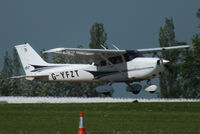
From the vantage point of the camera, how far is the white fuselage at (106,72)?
39031 millimetres

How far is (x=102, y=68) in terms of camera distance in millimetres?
41156

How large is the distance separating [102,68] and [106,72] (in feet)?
1.37

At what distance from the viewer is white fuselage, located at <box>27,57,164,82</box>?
39.0 metres

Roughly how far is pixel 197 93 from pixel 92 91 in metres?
12.1

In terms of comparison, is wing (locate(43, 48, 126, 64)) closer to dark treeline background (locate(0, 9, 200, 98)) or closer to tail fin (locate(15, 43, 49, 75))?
tail fin (locate(15, 43, 49, 75))
